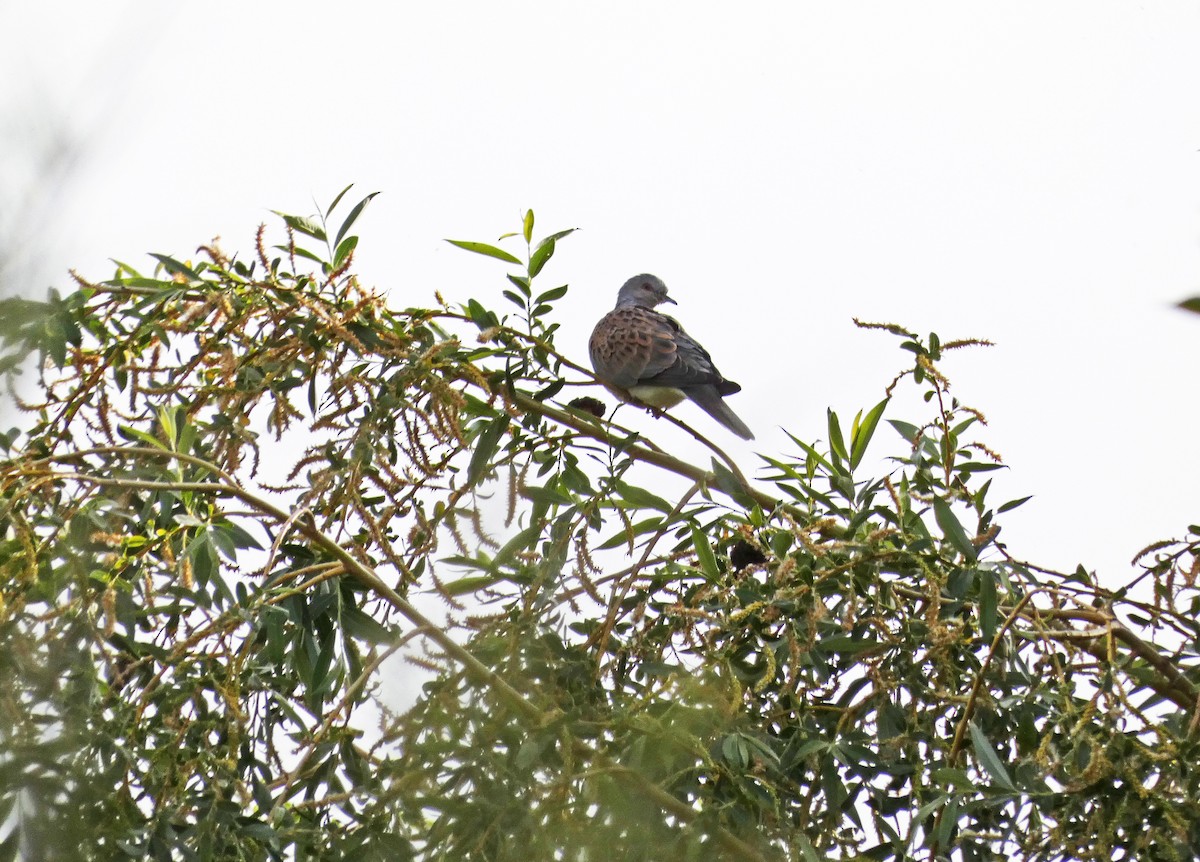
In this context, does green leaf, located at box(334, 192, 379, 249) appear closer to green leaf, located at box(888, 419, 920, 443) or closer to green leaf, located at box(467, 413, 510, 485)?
green leaf, located at box(467, 413, 510, 485)

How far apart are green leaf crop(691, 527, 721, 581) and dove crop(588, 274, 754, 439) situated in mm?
1678

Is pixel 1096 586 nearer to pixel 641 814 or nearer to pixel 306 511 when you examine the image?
pixel 306 511

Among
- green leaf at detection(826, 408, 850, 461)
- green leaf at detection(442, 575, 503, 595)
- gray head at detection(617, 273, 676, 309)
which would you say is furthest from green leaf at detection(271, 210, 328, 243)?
gray head at detection(617, 273, 676, 309)

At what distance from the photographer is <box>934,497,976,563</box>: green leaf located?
2.30 meters

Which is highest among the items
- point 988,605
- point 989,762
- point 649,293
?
point 649,293

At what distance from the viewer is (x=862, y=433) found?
280 centimetres

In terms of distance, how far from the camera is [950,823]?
1980mm

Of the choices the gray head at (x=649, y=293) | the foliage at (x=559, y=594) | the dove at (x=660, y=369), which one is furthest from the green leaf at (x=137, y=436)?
the gray head at (x=649, y=293)

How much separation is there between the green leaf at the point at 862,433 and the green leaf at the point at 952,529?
49cm

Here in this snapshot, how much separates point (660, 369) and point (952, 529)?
7.51 feet

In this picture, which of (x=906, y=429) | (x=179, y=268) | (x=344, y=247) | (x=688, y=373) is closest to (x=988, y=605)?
(x=906, y=429)

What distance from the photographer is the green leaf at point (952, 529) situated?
2297 mm

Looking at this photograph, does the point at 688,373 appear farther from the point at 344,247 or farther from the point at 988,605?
the point at 988,605

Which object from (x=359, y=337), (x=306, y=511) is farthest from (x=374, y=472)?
(x=359, y=337)
